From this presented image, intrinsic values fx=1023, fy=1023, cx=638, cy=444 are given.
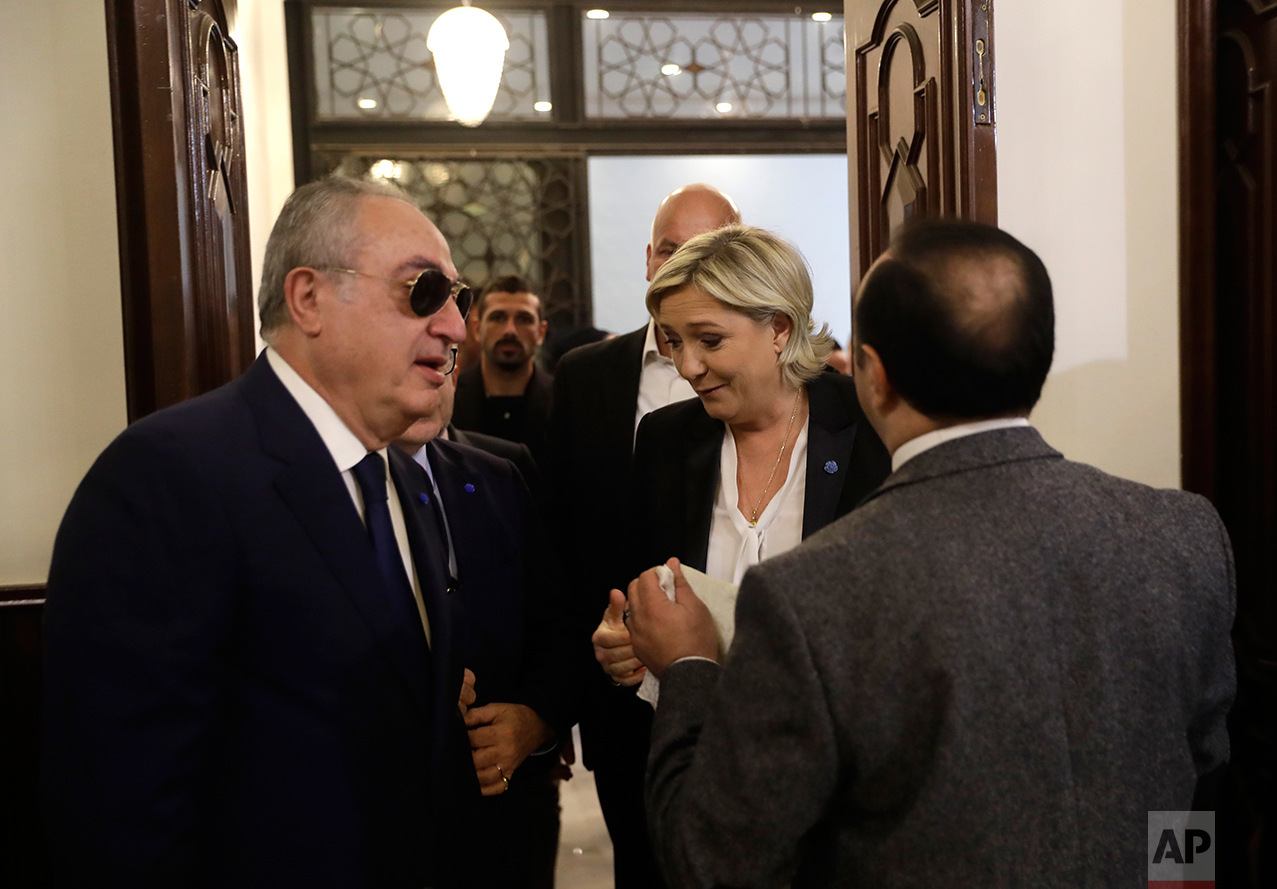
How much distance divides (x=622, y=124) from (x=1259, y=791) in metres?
4.94

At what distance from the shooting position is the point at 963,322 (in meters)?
1.10

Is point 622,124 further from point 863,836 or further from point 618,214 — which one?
point 863,836

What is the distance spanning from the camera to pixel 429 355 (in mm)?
1593

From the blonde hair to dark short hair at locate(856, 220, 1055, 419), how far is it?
881 mm

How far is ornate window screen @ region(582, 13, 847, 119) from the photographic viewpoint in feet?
20.2

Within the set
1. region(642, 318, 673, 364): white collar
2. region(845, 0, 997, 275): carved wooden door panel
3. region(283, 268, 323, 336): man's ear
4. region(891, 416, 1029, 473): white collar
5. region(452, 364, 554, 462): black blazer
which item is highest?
region(845, 0, 997, 275): carved wooden door panel

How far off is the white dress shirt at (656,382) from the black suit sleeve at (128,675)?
5.52 ft

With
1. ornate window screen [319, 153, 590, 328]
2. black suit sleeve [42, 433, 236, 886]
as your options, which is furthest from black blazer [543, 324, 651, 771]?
ornate window screen [319, 153, 590, 328]

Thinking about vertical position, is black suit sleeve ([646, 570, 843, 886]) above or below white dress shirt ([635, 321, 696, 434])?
below

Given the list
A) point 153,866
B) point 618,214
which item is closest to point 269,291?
point 153,866

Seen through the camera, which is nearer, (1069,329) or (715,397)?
(715,397)

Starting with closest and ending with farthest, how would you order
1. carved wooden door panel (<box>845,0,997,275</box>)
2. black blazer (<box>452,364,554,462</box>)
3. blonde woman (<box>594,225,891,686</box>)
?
blonde woman (<box>594,225,891,686</box>)
carved wooden door panel (<box>845,0,997,275</box>)
black blazer (<box>452,364,554,462</box>)

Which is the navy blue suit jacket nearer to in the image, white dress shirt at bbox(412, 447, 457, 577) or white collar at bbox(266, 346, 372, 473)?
white collar at bbox(266, 346, 372, 473)

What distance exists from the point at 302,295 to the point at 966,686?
107 cm
